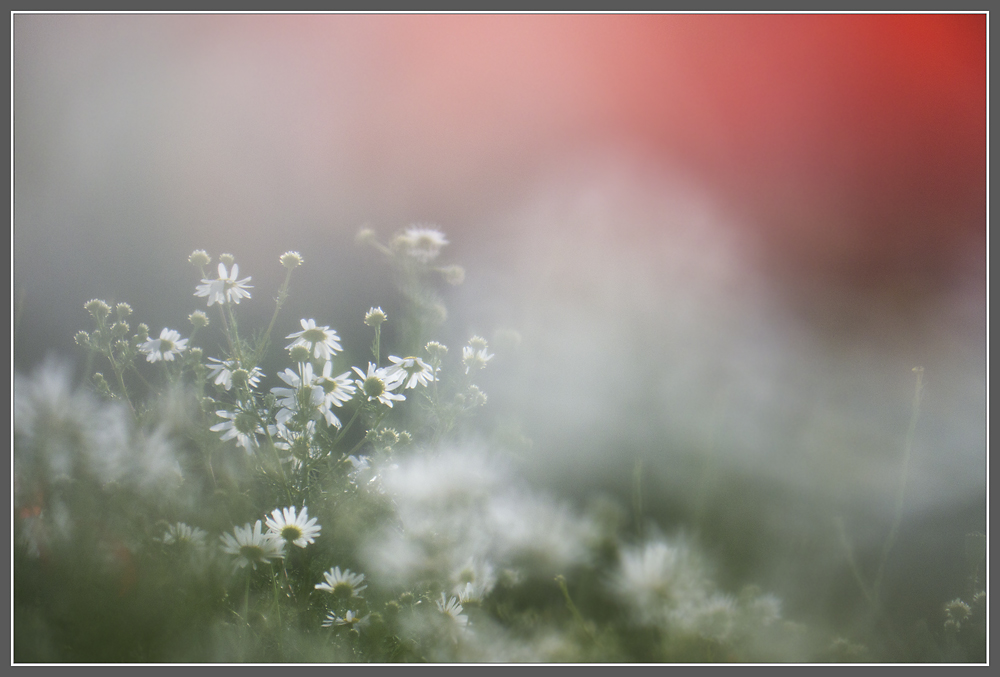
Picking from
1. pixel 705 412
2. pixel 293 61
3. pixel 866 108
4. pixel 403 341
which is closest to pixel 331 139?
pixel 293 61

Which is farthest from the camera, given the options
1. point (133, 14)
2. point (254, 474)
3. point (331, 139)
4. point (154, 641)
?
point (331, 139)

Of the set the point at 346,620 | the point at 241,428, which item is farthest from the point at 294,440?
the point at 346,620

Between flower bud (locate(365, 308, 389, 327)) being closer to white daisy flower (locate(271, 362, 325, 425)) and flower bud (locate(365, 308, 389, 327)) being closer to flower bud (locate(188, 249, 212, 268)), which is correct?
white daisy flower (locate(271, 362, 325, 425))

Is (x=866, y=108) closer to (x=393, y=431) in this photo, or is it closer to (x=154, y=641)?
(x=393, y=431)

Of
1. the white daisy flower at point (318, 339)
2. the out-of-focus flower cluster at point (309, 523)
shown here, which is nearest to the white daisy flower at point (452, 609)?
the out-of-focus flower cluster at point (309, 523)

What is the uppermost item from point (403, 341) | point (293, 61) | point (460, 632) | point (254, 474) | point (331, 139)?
point (293, 61)

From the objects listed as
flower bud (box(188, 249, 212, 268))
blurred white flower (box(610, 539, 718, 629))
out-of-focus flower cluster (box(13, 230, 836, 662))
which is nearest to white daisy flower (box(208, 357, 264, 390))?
out-of-focus flower cluster (box(13, 230, 836, 662))
